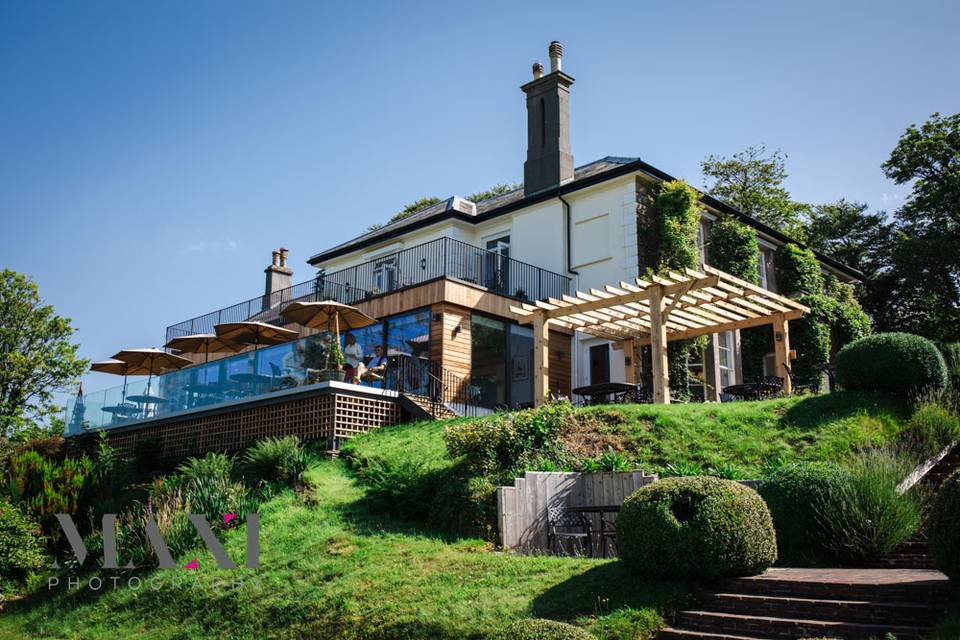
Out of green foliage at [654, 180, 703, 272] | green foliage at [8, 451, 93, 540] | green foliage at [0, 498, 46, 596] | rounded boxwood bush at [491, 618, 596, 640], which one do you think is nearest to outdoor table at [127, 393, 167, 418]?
green foliage at [8, 451, 93, 540]

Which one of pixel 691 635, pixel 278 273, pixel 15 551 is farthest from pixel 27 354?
pixel 691 635

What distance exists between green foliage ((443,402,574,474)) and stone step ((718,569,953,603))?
5318 mm

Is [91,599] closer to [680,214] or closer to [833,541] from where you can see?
[833,541]

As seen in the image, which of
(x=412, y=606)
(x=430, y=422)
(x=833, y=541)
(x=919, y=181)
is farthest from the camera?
(x=919, y=181)

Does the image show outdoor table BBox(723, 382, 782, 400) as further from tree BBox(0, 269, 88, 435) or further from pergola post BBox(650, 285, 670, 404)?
tree BBox(0, 269, 88, 435)

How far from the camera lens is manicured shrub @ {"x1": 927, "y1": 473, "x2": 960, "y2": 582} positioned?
6.88 m

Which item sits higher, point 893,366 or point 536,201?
point 536,201

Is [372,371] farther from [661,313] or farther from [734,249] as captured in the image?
[734,249]

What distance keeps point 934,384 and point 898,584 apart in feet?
28.2

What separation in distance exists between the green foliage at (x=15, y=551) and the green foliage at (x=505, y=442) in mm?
6703

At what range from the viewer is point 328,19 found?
1181 centimetres

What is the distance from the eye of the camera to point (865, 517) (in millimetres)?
9195

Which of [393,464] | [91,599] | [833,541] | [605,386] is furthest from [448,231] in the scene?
[833,541]

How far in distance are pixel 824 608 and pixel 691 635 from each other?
1.14 meters
